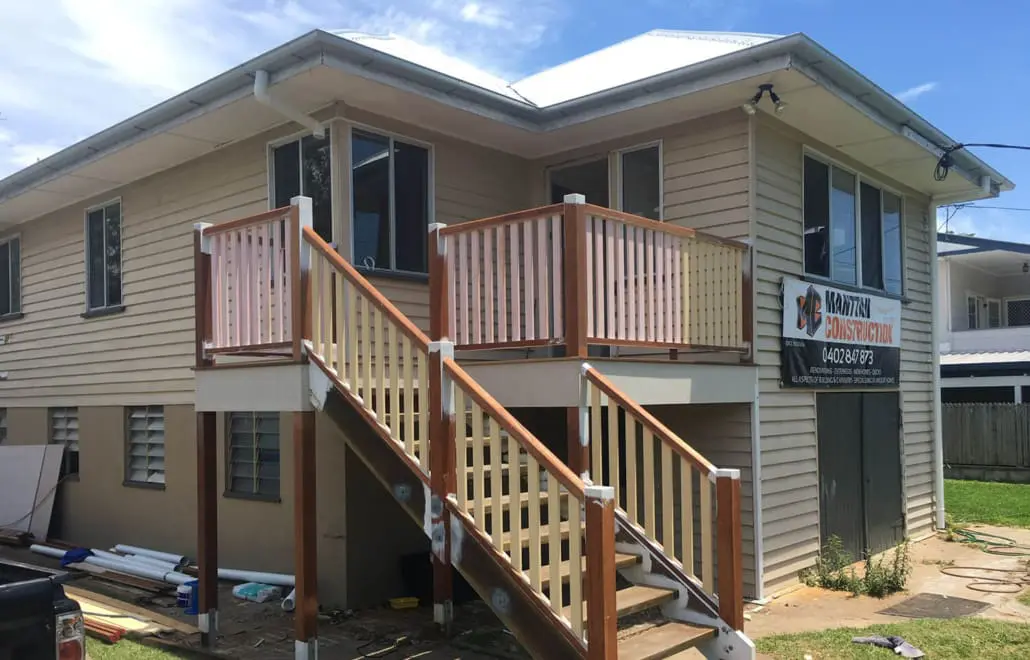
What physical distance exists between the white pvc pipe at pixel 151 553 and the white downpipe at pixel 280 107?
498cm

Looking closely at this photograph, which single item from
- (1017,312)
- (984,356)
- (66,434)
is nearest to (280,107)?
(66,434)

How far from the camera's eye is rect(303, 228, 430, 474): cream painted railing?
5.30m

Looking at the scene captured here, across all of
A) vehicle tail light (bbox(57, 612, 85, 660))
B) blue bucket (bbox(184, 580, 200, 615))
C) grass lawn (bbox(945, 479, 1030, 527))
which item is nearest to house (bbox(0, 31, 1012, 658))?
blue bucket (bbox(184, 580, 200, 615))

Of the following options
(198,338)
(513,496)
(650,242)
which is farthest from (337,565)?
(650,242)

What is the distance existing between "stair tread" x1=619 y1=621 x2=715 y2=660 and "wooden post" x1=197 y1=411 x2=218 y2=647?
3.57 meters

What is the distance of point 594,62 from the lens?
1000 cm

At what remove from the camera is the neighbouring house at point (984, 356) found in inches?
719

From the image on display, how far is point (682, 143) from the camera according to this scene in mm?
8219

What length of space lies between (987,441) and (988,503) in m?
5.05

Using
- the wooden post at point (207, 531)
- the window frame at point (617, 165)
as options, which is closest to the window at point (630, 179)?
the window frame at point (617, 165)

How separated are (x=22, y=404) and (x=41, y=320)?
153 centimetres

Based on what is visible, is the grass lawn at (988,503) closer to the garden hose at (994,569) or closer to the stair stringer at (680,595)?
the garden hose at (994,569)

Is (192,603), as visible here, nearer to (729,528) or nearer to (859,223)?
(729,528)

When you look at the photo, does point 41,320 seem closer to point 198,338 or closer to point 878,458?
point 198,338
